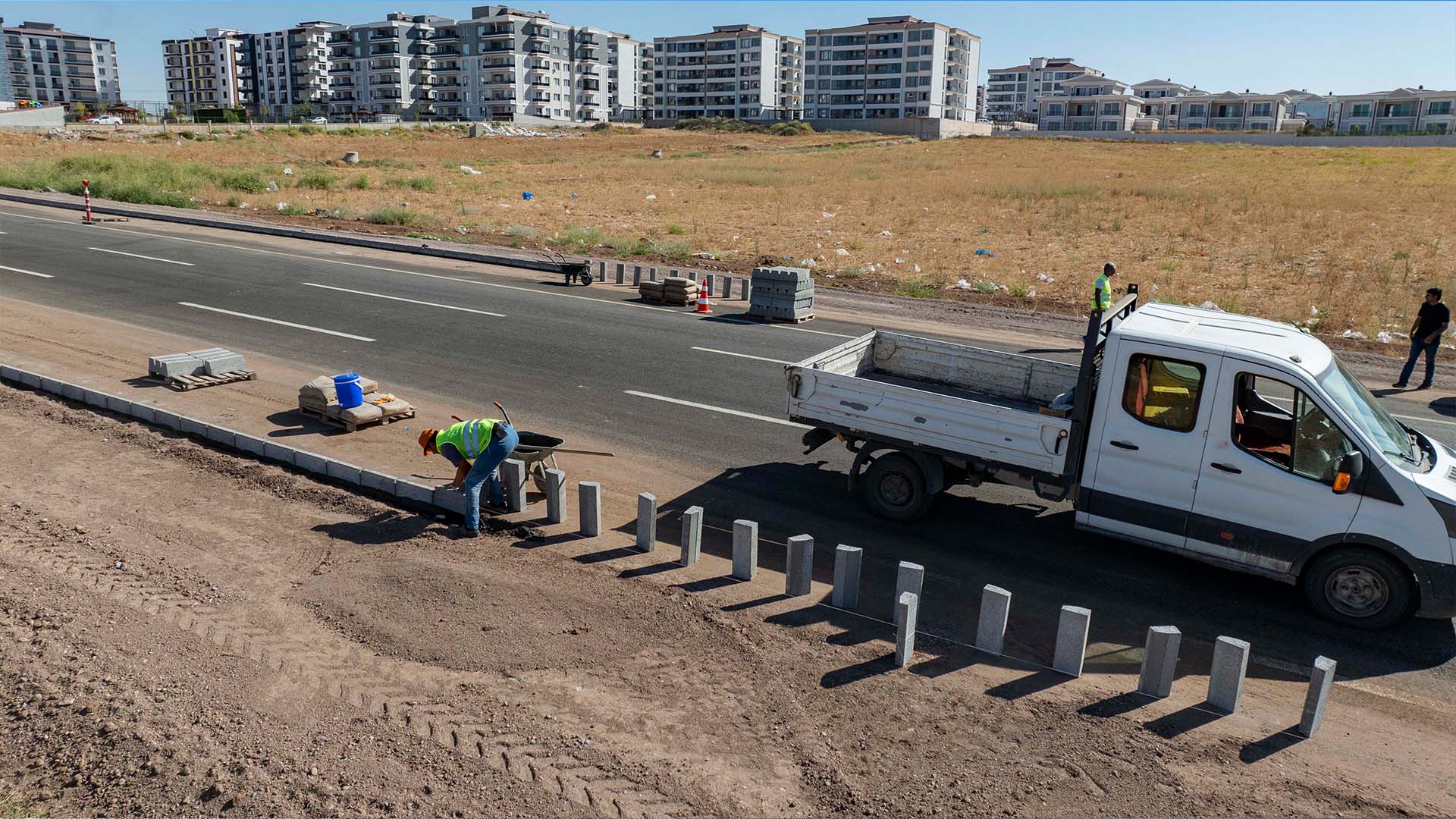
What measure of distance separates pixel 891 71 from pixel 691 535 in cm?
14081

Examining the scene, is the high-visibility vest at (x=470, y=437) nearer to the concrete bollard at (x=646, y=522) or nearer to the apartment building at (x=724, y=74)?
the concrete bollard at (x=646, y=522)

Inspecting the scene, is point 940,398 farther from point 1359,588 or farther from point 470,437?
point 470,437

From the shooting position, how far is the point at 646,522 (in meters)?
8.27

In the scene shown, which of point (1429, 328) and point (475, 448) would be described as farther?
Answer: point (1429, 328)

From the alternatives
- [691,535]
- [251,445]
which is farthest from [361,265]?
A: [691,535]

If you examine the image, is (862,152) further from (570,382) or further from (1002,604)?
(1002,604)

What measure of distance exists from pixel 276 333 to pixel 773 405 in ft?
29.4

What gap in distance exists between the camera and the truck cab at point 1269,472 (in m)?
7.06

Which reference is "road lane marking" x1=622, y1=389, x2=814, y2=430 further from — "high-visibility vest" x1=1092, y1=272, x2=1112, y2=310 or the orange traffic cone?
the orange traffic cone

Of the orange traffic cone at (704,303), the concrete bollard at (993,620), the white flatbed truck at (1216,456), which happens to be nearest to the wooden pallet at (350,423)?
the white flatbed truck at (1216,456)

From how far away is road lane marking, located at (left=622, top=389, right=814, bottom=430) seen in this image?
12.2m

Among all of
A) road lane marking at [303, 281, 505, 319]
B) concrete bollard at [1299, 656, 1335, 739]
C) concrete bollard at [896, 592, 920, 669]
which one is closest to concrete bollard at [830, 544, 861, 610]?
concrete bollard at [896, 592, 920, 669]

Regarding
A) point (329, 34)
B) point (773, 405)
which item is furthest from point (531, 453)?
point (329, 34)

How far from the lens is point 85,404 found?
39.7 ft
